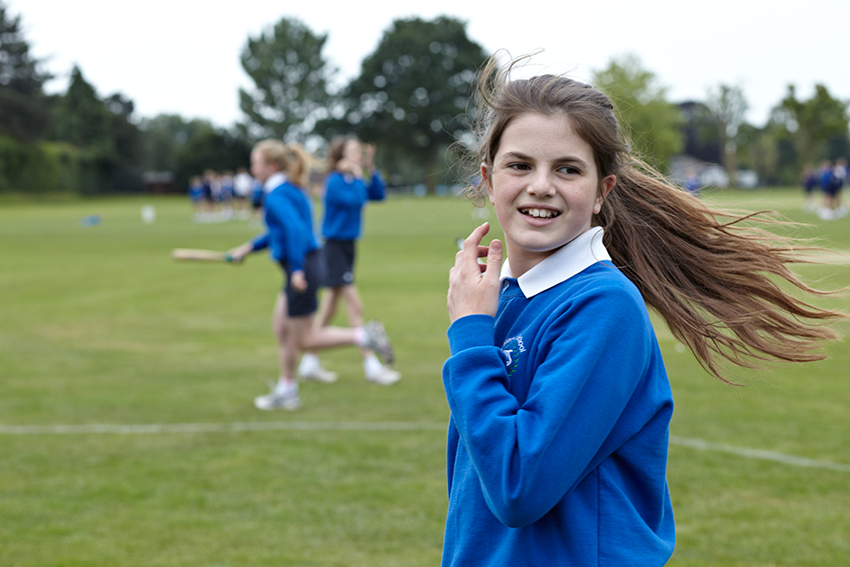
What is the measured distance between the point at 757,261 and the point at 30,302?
13240 millimetres

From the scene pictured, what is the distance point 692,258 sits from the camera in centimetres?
212

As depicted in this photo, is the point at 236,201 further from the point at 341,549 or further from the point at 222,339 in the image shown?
the point at 341,549

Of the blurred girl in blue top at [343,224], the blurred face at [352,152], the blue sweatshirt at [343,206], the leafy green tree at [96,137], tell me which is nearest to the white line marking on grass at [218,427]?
the blurred girl in blue top at [343,224]

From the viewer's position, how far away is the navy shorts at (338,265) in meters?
8.37

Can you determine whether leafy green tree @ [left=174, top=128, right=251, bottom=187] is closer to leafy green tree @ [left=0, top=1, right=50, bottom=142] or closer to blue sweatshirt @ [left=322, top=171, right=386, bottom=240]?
leafy green tree @ [left=0, top=1, right=50, bottom=142]

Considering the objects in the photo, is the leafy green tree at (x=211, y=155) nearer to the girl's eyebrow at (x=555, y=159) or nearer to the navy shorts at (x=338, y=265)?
the navy shorts at (x=338, y=265)

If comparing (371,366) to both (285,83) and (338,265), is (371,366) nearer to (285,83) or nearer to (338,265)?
(338,265)

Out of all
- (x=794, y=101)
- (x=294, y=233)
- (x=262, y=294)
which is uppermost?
(x=794, y=101)

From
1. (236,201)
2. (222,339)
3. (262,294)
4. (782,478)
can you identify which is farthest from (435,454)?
(236,201)

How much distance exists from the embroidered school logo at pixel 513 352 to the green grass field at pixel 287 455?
88cm

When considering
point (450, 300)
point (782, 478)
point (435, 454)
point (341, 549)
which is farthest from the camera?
point (435, 454)

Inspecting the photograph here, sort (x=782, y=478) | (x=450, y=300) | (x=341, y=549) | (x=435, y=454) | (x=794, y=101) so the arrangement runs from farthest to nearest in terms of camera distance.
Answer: (x=794, y=101)
(x=435, y=454)
(x=782, y=478)
(x=341, y=549)
(x=450, y=300)

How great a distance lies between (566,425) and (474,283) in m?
0.38

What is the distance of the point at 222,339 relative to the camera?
10.1 metres
